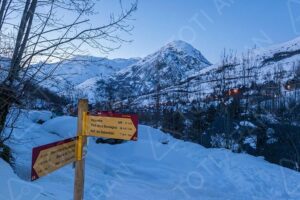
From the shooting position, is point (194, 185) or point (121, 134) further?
point (194, 185)

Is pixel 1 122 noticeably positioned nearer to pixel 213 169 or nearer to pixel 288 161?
pixel 213 169

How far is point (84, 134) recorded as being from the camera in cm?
430

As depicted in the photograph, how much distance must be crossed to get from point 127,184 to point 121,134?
Result: 611 centimetres

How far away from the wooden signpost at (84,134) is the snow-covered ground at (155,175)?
4.03 feet

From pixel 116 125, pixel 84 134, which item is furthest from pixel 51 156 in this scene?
pixel 116 125

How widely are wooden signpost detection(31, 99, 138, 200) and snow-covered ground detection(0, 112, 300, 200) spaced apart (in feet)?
4.03

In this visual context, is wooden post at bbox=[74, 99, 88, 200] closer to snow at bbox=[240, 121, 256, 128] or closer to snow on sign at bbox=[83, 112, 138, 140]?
snow on sign at bbox=[83, 112, 138, 140]

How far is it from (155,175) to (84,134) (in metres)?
7.74

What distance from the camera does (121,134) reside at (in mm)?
4172

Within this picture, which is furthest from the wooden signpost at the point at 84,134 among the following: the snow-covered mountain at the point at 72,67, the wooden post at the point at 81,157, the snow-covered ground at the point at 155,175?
the snow-covered mountain at the point at 72,67

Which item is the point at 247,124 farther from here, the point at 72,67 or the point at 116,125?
the point at 116,125

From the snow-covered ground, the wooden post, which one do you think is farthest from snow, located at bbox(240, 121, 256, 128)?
the wooden post

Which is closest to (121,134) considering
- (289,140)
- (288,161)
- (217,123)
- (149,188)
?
(149,188)

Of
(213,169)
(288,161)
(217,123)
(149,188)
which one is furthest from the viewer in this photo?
(217,123)
